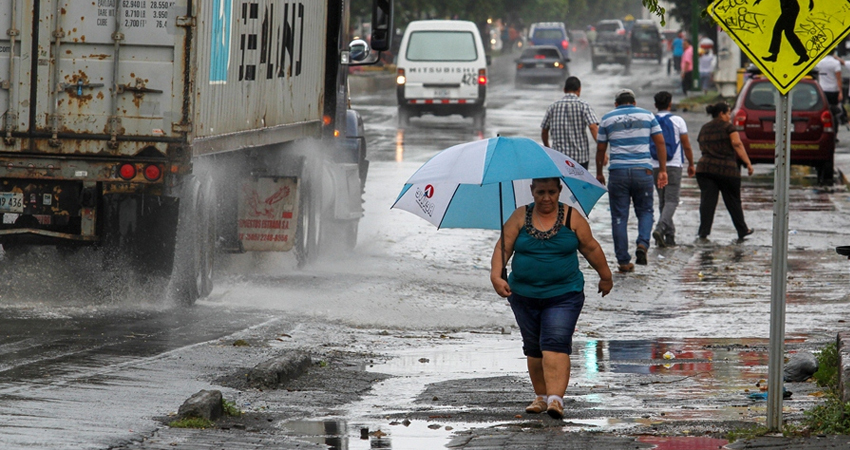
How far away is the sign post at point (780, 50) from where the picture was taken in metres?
6.38

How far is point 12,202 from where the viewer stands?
10.1 m

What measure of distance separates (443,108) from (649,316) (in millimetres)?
21842

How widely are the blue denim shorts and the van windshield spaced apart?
25.4 metres

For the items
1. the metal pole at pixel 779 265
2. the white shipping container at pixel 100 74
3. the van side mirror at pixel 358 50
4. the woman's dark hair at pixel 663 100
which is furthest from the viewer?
the woman's dark hair at pixel 663 100

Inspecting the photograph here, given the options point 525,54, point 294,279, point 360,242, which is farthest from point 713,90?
point 294,279

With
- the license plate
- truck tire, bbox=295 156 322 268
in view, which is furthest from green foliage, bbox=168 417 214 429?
truck tire, bbox=295 156 322 268

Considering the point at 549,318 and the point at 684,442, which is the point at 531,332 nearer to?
the point at 549,318

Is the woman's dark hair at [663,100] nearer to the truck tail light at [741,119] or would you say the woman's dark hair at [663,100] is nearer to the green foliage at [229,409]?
the truck tail light at [741,119]

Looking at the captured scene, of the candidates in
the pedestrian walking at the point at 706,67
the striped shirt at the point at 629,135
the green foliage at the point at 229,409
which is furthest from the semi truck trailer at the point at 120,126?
the pedestrian walking at the point at 706,67

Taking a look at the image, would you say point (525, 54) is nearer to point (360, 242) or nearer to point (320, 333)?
point (360, 242)

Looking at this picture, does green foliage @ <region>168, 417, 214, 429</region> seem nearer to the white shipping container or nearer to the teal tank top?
the teal tank top

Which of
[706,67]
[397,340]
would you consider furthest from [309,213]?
[706,67]

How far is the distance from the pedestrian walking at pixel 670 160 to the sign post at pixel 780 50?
8519mm

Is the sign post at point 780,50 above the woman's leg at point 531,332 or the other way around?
above
